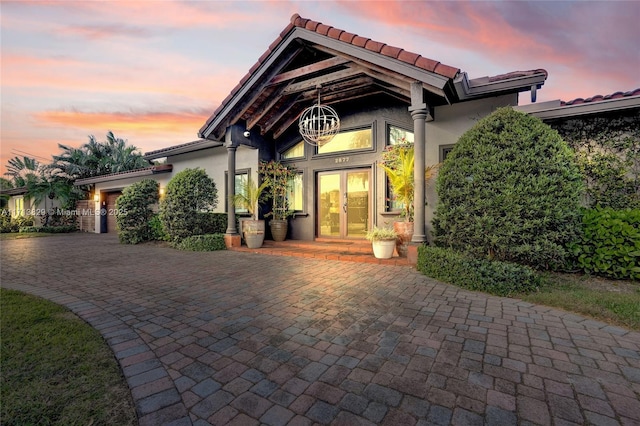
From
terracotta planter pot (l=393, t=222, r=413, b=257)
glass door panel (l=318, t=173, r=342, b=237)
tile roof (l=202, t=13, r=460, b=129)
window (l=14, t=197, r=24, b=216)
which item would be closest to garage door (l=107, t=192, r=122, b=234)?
window (l=14, t=197, r=24, b=216)

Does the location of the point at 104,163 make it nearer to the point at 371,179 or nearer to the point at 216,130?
the point at 216,130

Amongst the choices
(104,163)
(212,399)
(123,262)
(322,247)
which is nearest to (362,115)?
(322,247)

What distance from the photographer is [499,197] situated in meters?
4.05

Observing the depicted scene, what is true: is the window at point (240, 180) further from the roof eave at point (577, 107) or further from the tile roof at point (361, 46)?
the roof eave at point (577, 107)

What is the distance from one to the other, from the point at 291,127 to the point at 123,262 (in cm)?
603

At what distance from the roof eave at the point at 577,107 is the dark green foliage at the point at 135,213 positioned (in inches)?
435

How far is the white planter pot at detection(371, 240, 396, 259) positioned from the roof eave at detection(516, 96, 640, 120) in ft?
11.7

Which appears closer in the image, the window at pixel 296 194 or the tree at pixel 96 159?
the window at pixel 296 194

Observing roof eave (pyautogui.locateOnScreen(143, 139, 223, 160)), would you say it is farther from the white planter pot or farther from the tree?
the tree

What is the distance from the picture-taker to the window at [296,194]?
8.96m

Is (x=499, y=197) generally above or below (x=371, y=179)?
below

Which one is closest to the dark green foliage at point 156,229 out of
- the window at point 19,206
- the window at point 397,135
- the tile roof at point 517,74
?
the window at point 397,135

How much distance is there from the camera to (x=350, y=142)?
8180 millimetres

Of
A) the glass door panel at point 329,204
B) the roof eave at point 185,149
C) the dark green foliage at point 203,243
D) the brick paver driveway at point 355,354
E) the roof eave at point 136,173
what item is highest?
the roof eave at point 185,149
